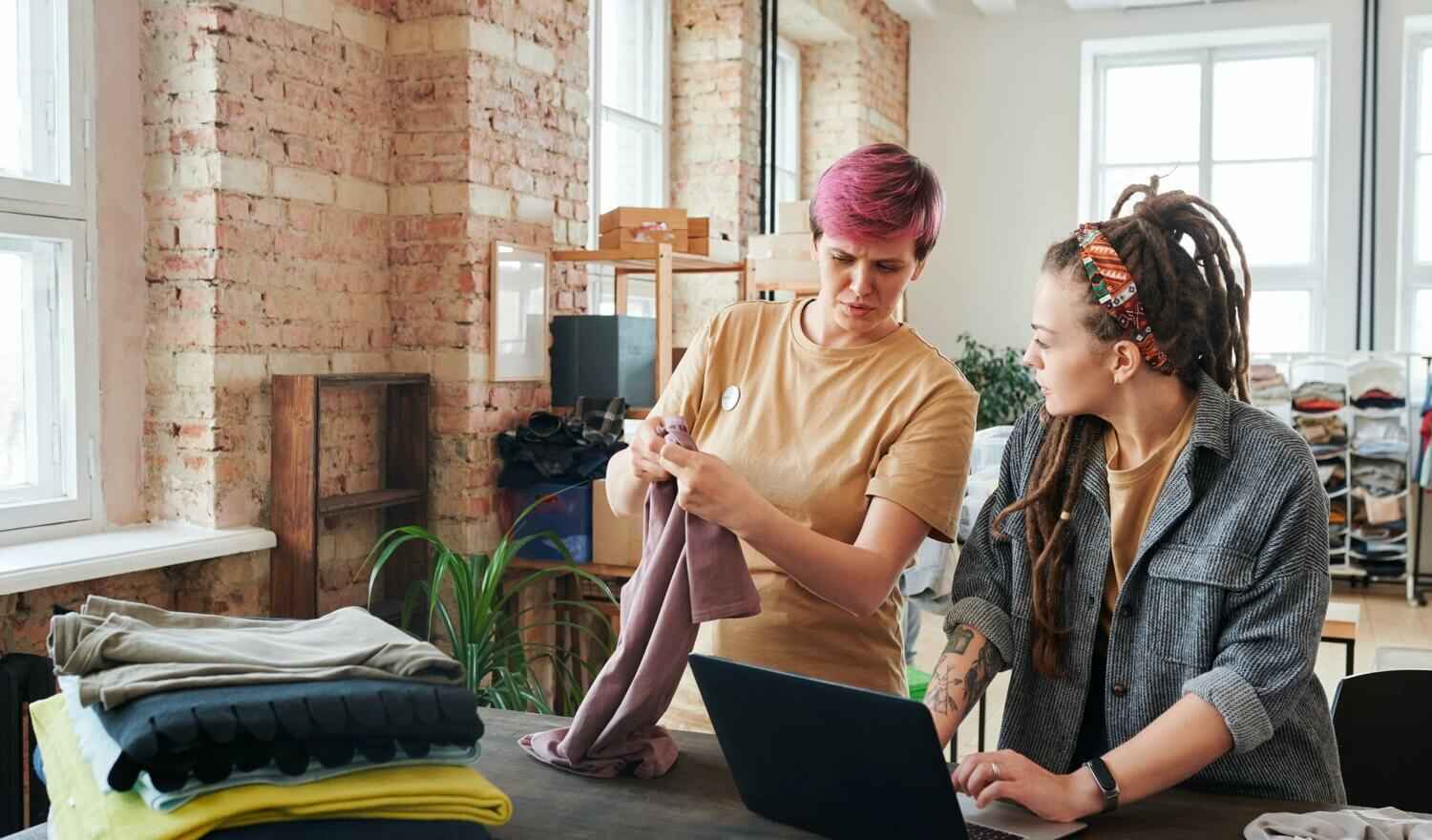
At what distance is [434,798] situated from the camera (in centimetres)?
107

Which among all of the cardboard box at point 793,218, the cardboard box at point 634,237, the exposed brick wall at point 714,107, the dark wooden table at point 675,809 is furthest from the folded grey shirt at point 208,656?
the exposed brick wall at point 714,107

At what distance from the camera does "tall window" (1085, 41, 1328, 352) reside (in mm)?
7945

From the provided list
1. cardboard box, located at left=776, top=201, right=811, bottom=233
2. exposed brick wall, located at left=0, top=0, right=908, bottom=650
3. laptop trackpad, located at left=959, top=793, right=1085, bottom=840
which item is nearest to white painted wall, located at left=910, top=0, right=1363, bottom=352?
cardboard box, located at left=776, top=201, right=811, bottom=233

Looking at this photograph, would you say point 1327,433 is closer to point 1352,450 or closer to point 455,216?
point 1352,450

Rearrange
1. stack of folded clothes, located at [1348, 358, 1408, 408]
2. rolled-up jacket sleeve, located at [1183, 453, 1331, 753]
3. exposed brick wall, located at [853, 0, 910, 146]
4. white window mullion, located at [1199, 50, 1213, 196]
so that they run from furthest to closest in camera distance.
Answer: white window mullion, located at [1199, 50, 1213, 196]
exposed brick wall, located at [853, 0, 910, 146]
stack of folded clothes, located at [1348, 358, 1408, 408]
rolled-up jacket sleeve, located at [1183, 453, 1331, 753]

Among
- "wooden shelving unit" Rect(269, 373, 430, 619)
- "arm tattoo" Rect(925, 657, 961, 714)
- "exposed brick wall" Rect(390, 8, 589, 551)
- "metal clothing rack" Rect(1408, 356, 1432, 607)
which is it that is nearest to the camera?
"arm tattoo" Rect(925, 657, 961, 714)

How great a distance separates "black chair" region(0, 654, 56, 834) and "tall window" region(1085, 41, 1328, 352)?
684 centimetres

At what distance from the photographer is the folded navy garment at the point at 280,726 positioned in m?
0.96

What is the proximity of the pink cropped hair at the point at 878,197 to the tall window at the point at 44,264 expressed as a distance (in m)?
2.15

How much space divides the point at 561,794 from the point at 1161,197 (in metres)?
0.99

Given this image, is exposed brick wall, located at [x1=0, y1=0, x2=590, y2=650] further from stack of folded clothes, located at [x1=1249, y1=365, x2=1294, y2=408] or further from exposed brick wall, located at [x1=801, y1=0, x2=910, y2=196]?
stack of folded clothes, located at [x1=1249, y1=365, x2=1294, y2=408]

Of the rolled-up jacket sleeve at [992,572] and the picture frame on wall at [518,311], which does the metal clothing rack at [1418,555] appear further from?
the rolled-up jacket sleeve at [992,572]

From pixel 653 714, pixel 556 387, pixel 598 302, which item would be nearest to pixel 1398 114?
pixel 598 302

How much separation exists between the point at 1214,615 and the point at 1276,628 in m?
0.07
